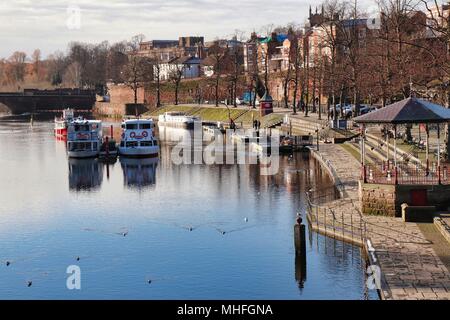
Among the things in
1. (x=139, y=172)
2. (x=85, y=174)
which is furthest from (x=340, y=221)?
(x=85, y=174)

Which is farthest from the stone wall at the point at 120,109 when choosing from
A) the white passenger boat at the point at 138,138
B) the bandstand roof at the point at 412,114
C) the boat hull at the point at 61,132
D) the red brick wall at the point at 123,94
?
the bandstand roof at the point at 412,114

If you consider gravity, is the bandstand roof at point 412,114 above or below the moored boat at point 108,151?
above

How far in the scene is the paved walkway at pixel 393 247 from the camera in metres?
29.2

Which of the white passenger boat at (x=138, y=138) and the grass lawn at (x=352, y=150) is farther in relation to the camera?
the white passenger boat at (x=138, y=138)

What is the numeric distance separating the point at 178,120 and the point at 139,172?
58243 millimetres

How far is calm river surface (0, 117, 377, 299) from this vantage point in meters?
33.0

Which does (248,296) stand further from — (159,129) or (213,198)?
(159,129)

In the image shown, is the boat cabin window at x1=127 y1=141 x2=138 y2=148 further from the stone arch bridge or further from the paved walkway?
the stone arch bridge

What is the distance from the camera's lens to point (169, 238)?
137 feet

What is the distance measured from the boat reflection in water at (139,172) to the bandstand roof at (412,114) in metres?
23.0

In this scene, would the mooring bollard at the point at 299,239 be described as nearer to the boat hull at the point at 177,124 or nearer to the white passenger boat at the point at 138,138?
the white passenger boat at the point at 138,138

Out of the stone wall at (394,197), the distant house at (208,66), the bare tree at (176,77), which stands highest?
the distant house at (208,66)

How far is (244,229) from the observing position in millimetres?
43500

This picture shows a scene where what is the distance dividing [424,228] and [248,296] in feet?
36.3
